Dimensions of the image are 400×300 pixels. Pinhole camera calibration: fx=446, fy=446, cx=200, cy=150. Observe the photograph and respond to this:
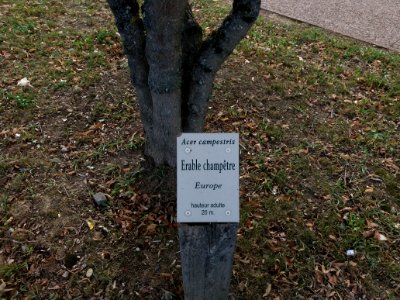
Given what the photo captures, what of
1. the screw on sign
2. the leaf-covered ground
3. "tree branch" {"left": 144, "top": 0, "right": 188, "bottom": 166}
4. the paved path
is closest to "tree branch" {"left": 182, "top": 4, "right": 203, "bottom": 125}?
"tree branch" {"left": 144, "top": 0, "right": 188, "bottom": 166}

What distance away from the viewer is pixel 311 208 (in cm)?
322

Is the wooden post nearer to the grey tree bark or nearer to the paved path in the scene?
the grey tree bark

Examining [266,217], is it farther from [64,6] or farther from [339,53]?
[64,6]

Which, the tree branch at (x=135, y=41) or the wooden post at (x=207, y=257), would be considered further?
the tree branch at (x=135, y=41)

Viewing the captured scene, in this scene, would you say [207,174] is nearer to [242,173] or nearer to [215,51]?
[215,51]

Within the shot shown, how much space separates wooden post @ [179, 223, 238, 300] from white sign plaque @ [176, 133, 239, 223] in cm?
11

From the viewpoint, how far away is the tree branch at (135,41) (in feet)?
8.43

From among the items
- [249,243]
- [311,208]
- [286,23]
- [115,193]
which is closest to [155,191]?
[115,193]

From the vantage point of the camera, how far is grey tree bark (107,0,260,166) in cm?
241

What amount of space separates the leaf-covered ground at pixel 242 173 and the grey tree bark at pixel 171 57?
0.41 metres

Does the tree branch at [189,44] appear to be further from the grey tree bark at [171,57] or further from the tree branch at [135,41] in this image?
the tree branch at [135,41]

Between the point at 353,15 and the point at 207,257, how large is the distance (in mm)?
4841

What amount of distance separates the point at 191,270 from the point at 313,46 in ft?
11.6

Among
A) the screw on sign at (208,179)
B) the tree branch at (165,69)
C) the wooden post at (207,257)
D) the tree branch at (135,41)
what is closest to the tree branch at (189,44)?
the tree branch at (165,69)
